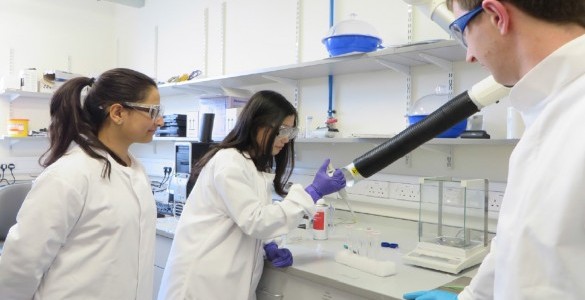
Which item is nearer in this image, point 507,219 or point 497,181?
point 507,219

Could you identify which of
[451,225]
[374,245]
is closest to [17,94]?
[374,245]

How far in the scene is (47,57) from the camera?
4.19 meters

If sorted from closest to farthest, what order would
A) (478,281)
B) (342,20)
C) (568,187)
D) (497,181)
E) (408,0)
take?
(568,187)
(478,281)
(408,0)
(497,181)
(342,20)

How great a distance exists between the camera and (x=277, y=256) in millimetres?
1618

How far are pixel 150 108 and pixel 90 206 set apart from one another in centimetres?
38

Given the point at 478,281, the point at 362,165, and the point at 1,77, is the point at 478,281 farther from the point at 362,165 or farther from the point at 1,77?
the point at 1,77

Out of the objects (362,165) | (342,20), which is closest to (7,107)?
(342,20)

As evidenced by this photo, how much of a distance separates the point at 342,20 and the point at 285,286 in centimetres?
163

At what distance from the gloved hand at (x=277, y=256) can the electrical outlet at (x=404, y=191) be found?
0.92 metres

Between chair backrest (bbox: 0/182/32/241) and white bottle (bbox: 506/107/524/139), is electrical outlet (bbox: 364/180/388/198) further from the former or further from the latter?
chair backrest (bbox: 0/182/32/241)

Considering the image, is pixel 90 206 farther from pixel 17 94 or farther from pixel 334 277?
pixel 17 94

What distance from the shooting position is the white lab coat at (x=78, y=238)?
1.15 meters

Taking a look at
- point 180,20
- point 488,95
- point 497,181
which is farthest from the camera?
point 180,20

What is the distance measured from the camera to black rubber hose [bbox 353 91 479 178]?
4.28 feet
